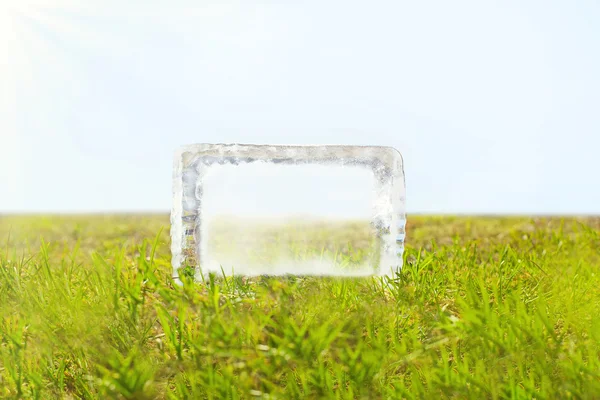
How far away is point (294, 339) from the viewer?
241cm

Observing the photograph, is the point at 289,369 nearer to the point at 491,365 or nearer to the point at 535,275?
the point at 491,365

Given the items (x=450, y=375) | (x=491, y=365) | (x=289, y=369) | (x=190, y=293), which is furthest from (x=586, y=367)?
(x=190, y=293)

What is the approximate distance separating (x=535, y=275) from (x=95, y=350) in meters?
2.66

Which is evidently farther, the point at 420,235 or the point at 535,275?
the point at 420,235

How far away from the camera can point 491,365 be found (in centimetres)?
254

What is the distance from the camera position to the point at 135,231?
862 cm

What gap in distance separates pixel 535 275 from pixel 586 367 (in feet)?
4.50

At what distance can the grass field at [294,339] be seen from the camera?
243 cm

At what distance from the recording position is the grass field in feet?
7.98

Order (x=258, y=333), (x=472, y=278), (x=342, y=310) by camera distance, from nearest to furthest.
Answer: (x=258, y=333) < (x=342, y=310) < (x=472, y=278)

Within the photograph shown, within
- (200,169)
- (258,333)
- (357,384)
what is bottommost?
(357,384)

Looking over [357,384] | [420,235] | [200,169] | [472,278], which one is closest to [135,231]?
[420,235]

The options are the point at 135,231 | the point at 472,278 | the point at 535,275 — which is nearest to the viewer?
the point at 472,278

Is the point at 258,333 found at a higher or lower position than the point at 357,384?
higher
